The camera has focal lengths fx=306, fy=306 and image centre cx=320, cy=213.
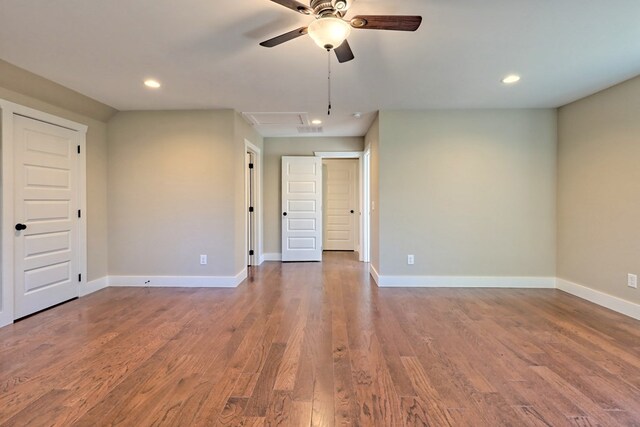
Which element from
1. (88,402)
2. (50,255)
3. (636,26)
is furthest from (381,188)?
(50,255)

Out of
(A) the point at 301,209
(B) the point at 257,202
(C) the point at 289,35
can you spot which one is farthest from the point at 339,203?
(C) the point at 289,35

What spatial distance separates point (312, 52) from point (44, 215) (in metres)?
3.23

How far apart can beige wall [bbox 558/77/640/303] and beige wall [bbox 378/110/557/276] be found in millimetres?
199

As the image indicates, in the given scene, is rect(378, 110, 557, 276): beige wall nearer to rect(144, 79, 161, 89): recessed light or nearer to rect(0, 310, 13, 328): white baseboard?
rect(144, 79, 161, 89): recessed light

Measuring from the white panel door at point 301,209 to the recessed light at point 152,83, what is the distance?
9.30 feet

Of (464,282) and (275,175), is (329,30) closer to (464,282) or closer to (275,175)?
(464,282)

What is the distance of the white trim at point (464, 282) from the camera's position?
13.1 feet

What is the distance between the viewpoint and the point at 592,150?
3.43 metres

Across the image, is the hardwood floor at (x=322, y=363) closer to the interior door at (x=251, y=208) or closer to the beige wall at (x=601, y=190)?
the beige wall at (x=601, y=190)

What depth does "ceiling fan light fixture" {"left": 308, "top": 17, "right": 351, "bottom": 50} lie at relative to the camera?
5.58ft

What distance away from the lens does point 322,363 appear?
2.11 meters

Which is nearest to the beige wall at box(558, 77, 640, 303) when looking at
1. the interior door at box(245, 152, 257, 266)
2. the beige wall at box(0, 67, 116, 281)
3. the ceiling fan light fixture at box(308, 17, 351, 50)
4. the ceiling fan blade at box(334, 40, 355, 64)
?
the ceiling fan blade at box(334, 40, 355, 64)

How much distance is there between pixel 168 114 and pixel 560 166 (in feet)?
16.7

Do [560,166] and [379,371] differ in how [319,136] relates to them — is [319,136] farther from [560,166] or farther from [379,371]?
[379,371]
